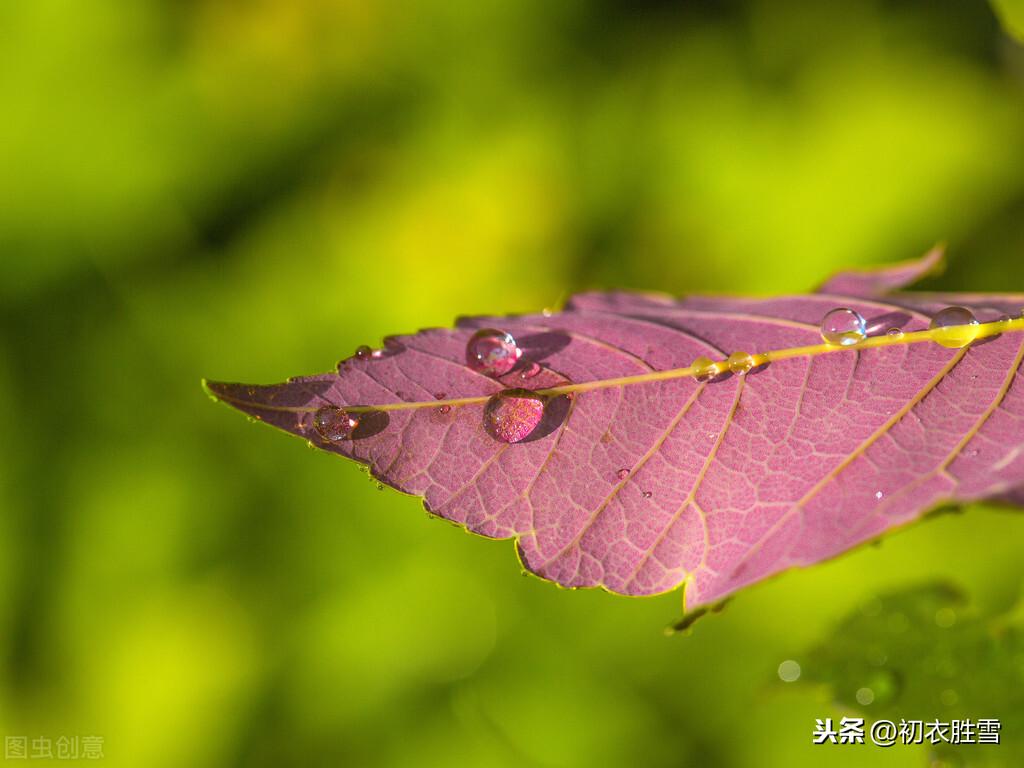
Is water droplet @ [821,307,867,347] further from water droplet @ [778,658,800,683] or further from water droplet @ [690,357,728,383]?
water droplet @ [778,658,800,683]

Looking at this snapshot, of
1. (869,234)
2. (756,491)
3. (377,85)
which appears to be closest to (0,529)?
(377,85)

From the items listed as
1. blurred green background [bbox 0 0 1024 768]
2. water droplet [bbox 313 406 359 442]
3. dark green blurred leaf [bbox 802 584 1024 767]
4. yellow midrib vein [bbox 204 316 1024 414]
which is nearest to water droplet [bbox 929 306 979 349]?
yellow midrib vein [bbox 204 316 1024 414]

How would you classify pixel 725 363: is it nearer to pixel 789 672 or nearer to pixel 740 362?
pixel 740 362

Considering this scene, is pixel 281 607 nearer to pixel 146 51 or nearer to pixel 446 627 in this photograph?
pixel 446 627

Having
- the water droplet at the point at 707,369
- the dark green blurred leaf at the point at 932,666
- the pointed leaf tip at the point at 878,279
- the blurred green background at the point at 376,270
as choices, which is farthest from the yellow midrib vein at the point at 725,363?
the blurred green background at the point at 376,270

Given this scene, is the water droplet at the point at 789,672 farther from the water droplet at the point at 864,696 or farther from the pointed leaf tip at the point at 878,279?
the pointed leaf tip at the point at 878,279

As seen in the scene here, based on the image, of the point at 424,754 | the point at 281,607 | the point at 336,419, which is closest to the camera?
the point at 336,419
